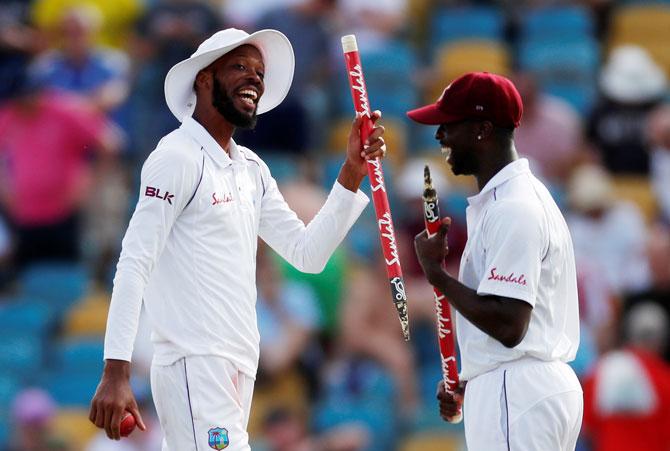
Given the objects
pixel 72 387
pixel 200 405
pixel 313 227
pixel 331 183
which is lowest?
pixel 72 387

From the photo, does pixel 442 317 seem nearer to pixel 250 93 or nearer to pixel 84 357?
pixel 250 93

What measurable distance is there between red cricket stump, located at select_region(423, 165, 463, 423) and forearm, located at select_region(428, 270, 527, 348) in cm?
25

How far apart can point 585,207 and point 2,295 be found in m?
4.32

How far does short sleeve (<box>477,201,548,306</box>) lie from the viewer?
19.0 ft

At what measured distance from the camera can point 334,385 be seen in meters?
10.7

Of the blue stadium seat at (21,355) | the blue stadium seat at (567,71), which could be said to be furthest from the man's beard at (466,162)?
the blue stadium seat at (567,71)

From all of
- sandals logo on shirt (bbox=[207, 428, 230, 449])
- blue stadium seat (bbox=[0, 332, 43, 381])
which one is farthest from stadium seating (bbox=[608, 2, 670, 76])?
sandals logo on shirt (bbox=[207, 428, 230, 449])

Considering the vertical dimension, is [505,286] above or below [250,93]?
below

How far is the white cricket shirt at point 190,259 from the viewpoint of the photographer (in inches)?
229

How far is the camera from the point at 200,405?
5.88 m

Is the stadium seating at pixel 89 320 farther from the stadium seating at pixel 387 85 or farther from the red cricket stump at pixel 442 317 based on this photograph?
the red cricket stump at pixel 442 317

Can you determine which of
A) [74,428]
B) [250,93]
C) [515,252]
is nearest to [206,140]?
[250,93]

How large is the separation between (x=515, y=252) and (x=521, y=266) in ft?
0.18

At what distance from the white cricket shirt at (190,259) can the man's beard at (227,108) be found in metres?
0.11
